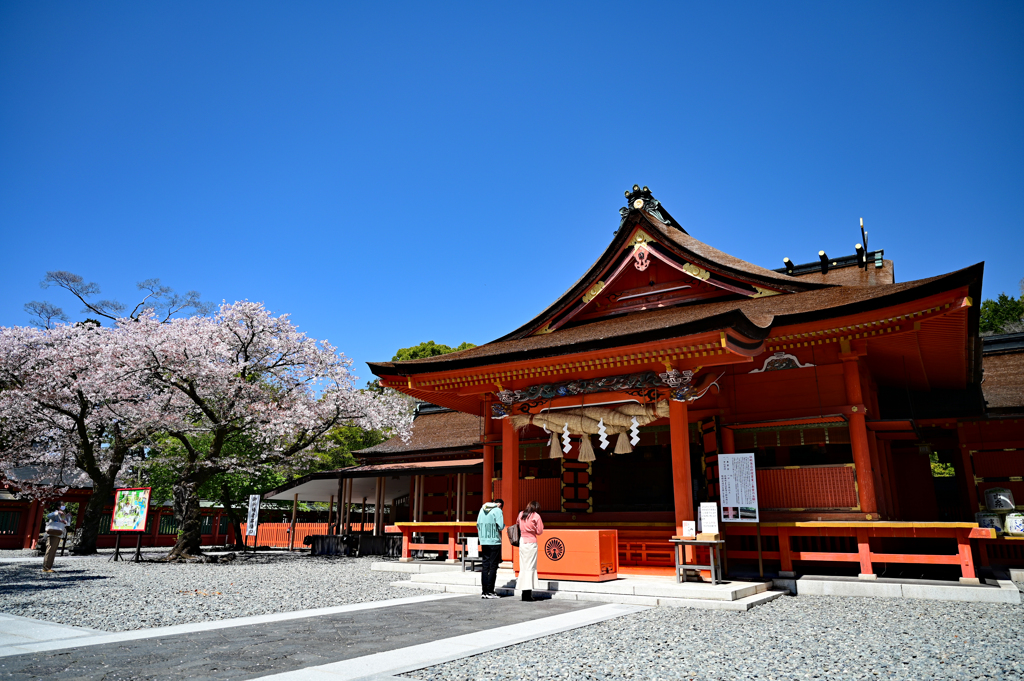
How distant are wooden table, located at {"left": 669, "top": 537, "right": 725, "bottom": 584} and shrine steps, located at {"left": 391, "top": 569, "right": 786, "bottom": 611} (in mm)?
206

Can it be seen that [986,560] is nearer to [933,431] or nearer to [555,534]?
[933,431]

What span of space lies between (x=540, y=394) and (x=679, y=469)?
3.47m

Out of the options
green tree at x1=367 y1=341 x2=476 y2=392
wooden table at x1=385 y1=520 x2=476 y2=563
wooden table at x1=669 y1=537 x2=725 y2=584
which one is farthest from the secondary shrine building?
green tree at x1=367 y1=341 x2=476 y2=392

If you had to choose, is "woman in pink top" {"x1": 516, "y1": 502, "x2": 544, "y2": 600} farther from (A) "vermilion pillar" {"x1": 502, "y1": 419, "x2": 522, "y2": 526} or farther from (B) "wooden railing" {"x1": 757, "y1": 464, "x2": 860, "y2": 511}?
(B) "wooden railing" {"x1": 757, "y1": 464, "x2": 860, "y2": 511}

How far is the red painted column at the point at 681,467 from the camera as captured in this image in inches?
450

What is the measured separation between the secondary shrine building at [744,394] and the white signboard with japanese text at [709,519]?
395 mm

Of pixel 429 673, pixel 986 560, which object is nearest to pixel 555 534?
pixel 429 673

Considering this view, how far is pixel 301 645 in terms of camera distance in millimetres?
6215

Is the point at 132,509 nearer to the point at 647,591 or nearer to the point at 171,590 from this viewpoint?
the point at 171,590

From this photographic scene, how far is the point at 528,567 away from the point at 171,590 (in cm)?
665

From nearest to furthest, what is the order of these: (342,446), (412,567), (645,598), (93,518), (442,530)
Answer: (645,598) → (412,567) → (442,530) → (93,518) → (342,446)

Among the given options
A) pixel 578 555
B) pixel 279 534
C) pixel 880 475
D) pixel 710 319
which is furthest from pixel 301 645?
pixel 279 534

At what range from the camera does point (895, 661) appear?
5.83 m

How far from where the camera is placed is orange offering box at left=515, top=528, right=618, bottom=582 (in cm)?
1100
